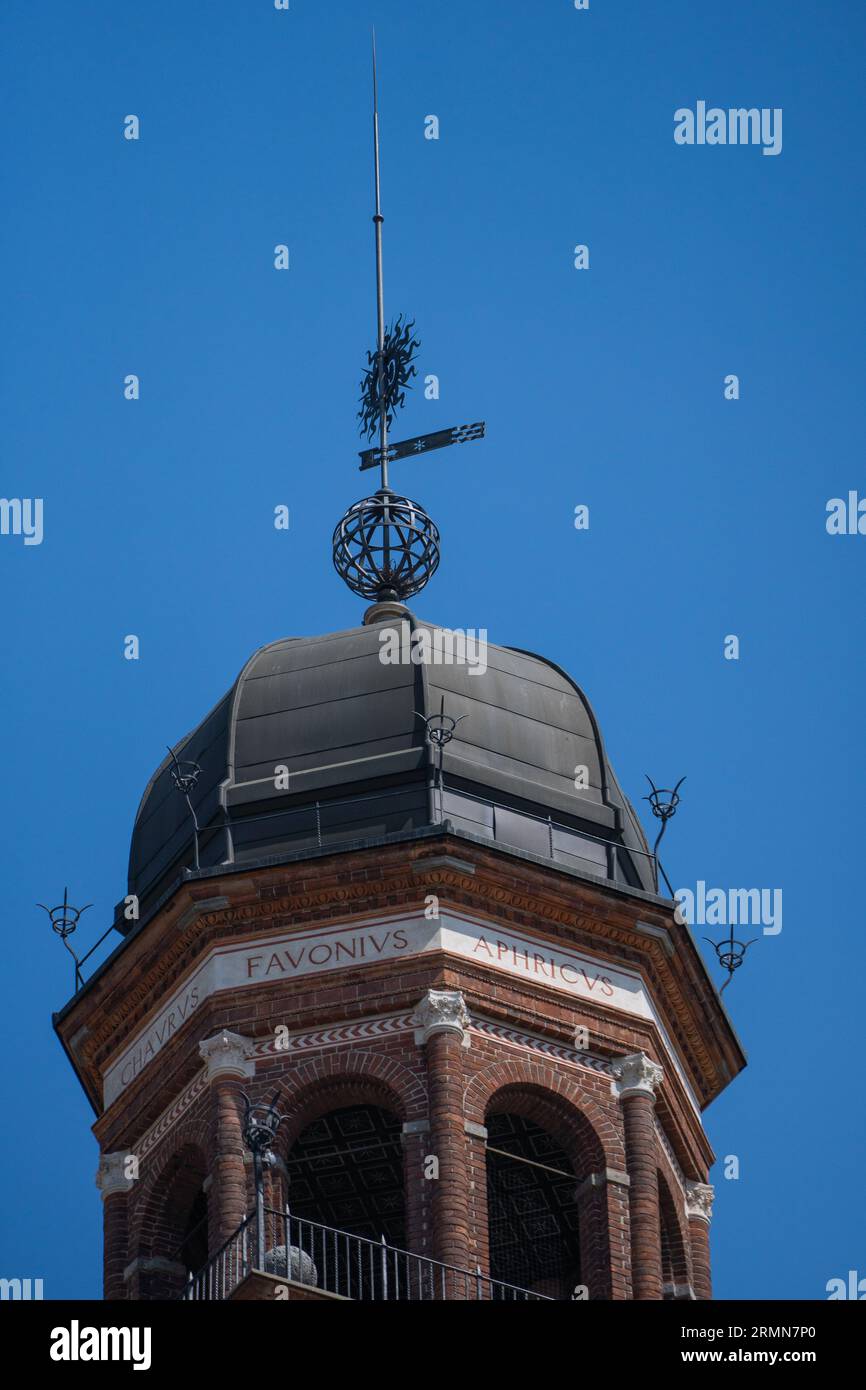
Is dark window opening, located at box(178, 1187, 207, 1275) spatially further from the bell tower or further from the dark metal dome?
the dark metal dome

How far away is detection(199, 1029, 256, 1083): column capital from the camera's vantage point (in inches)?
1842

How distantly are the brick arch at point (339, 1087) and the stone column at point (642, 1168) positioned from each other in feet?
9.19

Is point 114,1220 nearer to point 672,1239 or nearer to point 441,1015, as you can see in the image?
point 441,1015


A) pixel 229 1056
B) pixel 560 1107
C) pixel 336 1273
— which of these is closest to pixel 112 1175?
pixel 229 1056

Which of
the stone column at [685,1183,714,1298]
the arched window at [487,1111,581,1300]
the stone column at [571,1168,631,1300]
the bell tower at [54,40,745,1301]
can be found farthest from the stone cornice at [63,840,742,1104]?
the stone column at [571,1168,631,1300]

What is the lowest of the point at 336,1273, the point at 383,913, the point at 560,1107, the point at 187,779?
the point at 336,1273

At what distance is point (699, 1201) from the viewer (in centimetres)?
4931

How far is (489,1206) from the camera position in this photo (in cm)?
4866

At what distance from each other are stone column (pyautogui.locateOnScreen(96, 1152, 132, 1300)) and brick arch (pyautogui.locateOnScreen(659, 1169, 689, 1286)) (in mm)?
6521

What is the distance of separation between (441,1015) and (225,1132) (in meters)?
2.88
